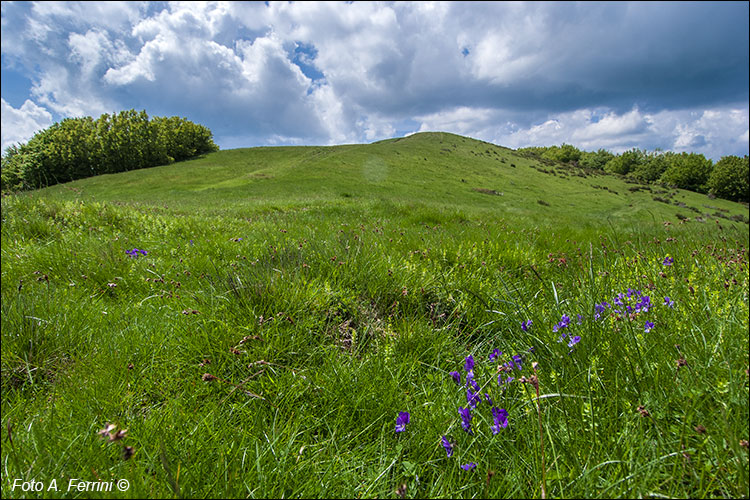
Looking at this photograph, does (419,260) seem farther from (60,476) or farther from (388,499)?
(60,476)

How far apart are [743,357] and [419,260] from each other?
325 centimetres

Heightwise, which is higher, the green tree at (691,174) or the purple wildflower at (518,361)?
the green tree at (691,174)

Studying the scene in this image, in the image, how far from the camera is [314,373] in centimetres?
223

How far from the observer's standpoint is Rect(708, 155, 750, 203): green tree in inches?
2837

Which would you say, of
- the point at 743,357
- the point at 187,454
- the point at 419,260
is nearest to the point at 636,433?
the point at 743,357

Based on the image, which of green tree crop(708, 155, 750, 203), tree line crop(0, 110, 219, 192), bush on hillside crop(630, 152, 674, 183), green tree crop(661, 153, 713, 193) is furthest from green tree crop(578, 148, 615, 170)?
tree line crop(0, 110, 219, 192)

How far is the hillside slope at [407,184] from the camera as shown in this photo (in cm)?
3541

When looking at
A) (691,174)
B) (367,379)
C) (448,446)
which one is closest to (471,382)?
(448,446)

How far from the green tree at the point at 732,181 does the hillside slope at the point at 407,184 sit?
1935cm

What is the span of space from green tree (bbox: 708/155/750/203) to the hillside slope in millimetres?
19354

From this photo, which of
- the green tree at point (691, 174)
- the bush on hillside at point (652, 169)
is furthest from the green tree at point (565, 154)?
the green tree at point (691, 174)

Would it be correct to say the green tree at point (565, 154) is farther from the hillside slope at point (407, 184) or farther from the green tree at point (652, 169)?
the hillside slope at point (407, 184)

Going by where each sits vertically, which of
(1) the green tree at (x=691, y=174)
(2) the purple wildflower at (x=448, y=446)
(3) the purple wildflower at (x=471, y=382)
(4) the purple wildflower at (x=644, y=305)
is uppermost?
(1) the green tree at (x=691, y=174)

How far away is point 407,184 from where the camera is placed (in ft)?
152
